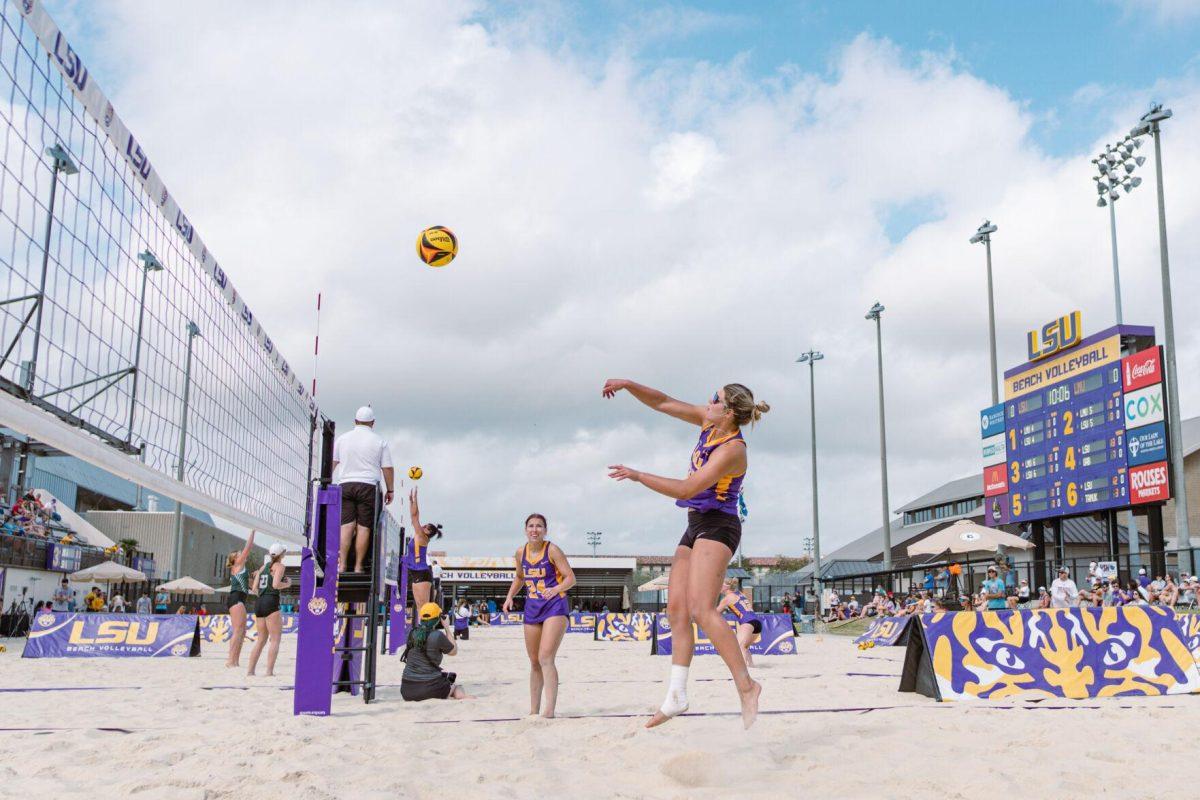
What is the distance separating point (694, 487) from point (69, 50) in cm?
563

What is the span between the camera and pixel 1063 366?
20859 millimetres

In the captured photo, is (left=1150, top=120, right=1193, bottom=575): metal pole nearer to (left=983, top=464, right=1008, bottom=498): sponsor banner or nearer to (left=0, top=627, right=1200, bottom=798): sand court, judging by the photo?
(left=983, top=464, right=1008, bottom=498): sponsor banner

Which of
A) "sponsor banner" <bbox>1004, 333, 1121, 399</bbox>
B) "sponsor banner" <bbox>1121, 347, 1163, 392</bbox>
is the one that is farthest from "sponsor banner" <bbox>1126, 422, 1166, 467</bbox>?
"sponsor banner" <bbox>1004, 333, 1121, 399</bbox>

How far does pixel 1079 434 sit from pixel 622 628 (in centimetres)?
1119

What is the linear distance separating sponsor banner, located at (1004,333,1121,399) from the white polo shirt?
17.3 m

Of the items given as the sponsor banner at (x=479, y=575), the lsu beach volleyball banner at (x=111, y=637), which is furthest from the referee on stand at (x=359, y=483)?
the sponsor banner at (x=479, y=575)

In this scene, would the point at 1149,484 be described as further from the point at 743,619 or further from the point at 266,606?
the point at 266,606

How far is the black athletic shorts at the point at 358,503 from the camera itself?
722 centimetres

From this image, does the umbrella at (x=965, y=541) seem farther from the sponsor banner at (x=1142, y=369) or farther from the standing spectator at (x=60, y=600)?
the standing spectator at (x=60, y=600)

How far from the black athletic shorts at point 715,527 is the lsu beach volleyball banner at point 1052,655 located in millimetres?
3163

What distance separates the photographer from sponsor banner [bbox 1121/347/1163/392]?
18.2 metres

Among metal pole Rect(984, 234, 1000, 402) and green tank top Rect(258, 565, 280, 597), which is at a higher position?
metal pole Rect(984, 234, 1000, 402)

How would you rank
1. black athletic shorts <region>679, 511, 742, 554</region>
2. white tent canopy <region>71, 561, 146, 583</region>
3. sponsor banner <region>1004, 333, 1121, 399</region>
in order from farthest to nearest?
white tent canopy <region>71, 561, 146, 583</region>
sponsor banner <region>1004, 333, 1121, 399</region>
black athletic shorts <region>679, 511, 742, 554</region>

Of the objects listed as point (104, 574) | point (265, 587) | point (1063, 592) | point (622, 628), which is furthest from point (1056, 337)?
point (104, 574)
